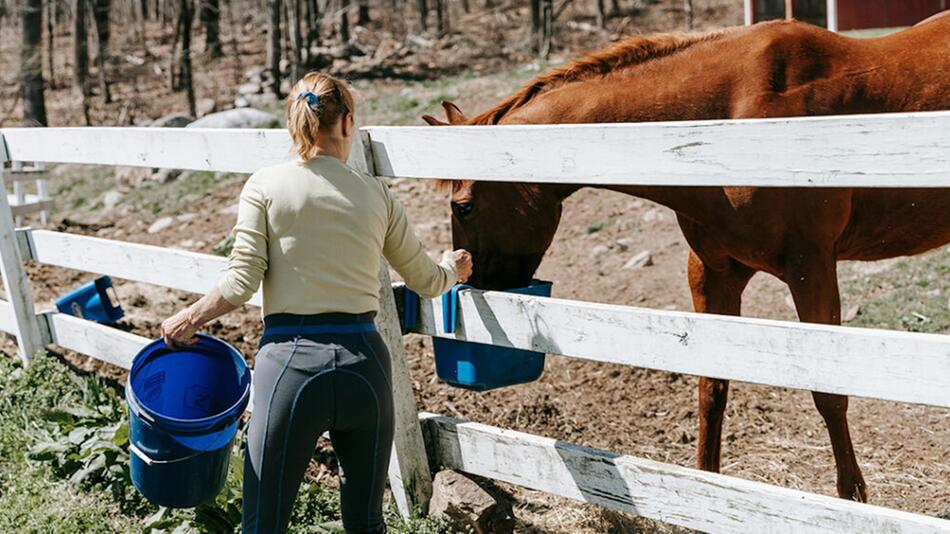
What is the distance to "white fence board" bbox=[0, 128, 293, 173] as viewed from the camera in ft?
13.3

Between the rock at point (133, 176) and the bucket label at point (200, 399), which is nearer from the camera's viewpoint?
the bucket label at point (200, 399)

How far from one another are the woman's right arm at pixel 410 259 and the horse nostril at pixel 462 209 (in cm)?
82

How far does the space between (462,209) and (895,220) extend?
6.26ft

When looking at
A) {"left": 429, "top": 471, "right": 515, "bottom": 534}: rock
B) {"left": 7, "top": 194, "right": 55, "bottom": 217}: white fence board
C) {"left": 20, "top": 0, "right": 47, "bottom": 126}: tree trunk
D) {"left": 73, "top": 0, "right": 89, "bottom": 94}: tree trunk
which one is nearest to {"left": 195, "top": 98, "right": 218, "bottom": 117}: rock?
{"left": 73, "top": 0, "right": 89, "bottom": 94}: tree trunk

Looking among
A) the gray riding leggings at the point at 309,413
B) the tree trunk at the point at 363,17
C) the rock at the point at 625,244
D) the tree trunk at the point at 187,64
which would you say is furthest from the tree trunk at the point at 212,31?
the gray riding leggings at the point at 309,413

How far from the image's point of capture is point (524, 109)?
4.21 m

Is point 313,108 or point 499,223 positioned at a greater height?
point 313,108

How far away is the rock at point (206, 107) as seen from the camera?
77.5 ft

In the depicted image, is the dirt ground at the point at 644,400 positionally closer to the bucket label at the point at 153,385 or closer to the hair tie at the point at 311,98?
the bucket label at the point at 153,385

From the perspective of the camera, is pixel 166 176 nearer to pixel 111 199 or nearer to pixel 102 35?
pixel 111 199

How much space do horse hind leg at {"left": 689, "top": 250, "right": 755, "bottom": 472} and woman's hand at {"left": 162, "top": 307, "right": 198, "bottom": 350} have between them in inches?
92.3

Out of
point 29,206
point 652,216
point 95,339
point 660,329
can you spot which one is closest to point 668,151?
point 660,329

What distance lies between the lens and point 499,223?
4125mm

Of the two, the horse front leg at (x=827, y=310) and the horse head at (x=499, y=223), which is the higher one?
the horse head at (x=499, y=223)
